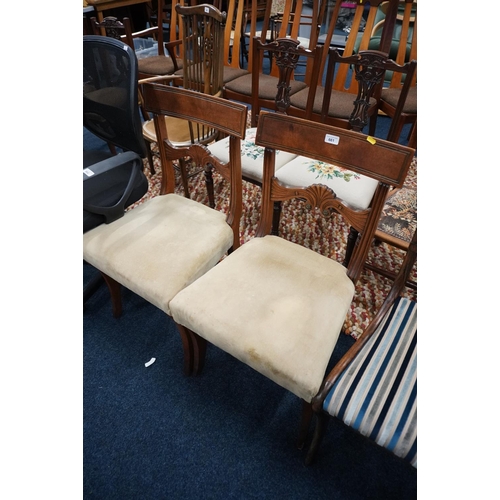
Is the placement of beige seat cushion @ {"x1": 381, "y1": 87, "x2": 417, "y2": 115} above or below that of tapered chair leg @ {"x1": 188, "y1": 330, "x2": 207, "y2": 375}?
above

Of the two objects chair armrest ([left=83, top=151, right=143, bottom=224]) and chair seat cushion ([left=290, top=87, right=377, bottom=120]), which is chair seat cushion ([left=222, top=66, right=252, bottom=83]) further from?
chair armrest ([left=83, top=151, right=143, bottom=224])

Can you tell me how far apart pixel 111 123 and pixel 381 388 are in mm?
1258

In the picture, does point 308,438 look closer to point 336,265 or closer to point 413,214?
point 336,265

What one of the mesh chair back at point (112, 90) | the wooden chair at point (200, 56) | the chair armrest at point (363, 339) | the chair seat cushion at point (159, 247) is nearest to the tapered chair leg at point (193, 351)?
the chair seat cushion at point (159, 247)

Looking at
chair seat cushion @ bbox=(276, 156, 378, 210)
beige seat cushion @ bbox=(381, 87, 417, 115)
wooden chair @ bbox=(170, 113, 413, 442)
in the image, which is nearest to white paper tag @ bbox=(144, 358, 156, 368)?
wooden chair @ bbox=(170, 113, 413, 442)

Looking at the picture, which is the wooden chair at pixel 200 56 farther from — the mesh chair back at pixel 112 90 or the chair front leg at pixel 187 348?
the chair front leg at pixel 187 348

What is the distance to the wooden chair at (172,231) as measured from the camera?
100 centimetres

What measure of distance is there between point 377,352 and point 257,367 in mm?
301

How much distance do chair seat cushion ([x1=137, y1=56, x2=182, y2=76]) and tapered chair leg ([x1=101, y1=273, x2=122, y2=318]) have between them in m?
1.94

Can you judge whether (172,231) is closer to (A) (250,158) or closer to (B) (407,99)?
(A) (250,158)

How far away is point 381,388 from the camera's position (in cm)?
73

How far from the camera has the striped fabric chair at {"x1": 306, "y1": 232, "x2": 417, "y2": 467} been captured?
683 mm

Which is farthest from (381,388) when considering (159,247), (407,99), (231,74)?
(231,74)

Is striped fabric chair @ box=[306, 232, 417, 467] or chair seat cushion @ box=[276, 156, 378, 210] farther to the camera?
chair seat cushion @ box=[276, 156, 378, 210]
